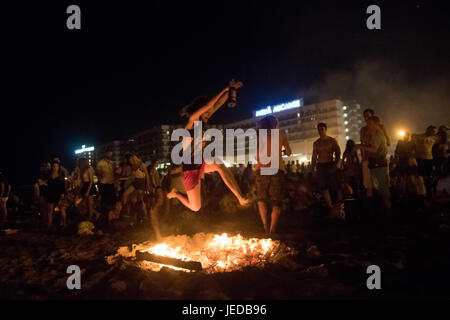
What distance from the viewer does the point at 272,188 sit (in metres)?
4.84

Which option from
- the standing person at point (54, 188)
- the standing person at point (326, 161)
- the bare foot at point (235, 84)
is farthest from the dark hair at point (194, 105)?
the standing person at point (54, 188)

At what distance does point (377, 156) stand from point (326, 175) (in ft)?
3.57

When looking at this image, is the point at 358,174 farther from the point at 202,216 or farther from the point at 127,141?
the point at 127,141

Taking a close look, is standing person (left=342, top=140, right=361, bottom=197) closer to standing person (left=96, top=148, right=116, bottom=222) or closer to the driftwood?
the driftwood

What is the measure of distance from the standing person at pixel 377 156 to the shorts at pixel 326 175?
0.80 metres

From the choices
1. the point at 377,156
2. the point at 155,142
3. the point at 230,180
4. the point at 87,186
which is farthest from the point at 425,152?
the point at 155,142

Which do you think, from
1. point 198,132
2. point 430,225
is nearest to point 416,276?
point 430,225

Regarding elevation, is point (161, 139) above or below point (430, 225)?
above

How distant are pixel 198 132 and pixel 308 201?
4.32 m

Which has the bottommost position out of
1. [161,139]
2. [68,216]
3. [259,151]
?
[68,216]

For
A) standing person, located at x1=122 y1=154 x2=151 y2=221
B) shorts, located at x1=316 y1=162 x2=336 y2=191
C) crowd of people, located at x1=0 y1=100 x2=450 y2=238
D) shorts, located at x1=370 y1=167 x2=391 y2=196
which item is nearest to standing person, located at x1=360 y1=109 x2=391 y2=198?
crowd of people, located at x1=0 y1=100 x2=450 y2=238

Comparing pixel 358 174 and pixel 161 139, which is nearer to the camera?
pixel 358 174

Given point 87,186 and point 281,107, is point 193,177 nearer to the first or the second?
point 87,186

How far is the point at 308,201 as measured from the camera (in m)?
7.51
